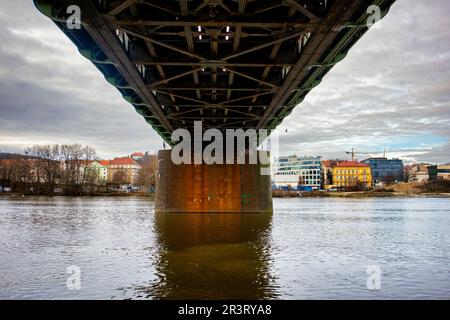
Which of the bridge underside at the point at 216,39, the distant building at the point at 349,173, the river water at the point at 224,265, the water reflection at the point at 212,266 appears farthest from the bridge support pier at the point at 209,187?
the distant building at the point at 349,173

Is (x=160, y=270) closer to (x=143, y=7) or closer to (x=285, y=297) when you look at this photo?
(x=285, y=297)

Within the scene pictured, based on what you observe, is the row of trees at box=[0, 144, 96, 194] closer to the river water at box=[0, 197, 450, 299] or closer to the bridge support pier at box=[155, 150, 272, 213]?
the bridge support pier at box=[155, 150, 272, 213]

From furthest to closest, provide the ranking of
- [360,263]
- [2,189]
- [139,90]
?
1. [2,189]
2. [139,90]
3. [360,263]

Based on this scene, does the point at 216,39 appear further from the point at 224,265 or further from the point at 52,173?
the point at 52,173

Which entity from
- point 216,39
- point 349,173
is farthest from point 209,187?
point 349,173

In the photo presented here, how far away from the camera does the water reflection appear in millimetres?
8711

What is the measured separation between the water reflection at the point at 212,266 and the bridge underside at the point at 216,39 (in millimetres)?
6425

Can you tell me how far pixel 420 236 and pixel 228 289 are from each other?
1444 cm

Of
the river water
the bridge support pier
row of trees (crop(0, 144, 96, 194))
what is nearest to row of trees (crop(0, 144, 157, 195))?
row of trees (crop(0, 144, 96, 194))

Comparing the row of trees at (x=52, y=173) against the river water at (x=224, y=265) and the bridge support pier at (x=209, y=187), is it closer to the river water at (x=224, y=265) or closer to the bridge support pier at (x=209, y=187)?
the bridge support pier at (x=209, y=187)

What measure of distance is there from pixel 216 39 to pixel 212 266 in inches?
274

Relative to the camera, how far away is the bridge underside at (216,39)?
1065cm
